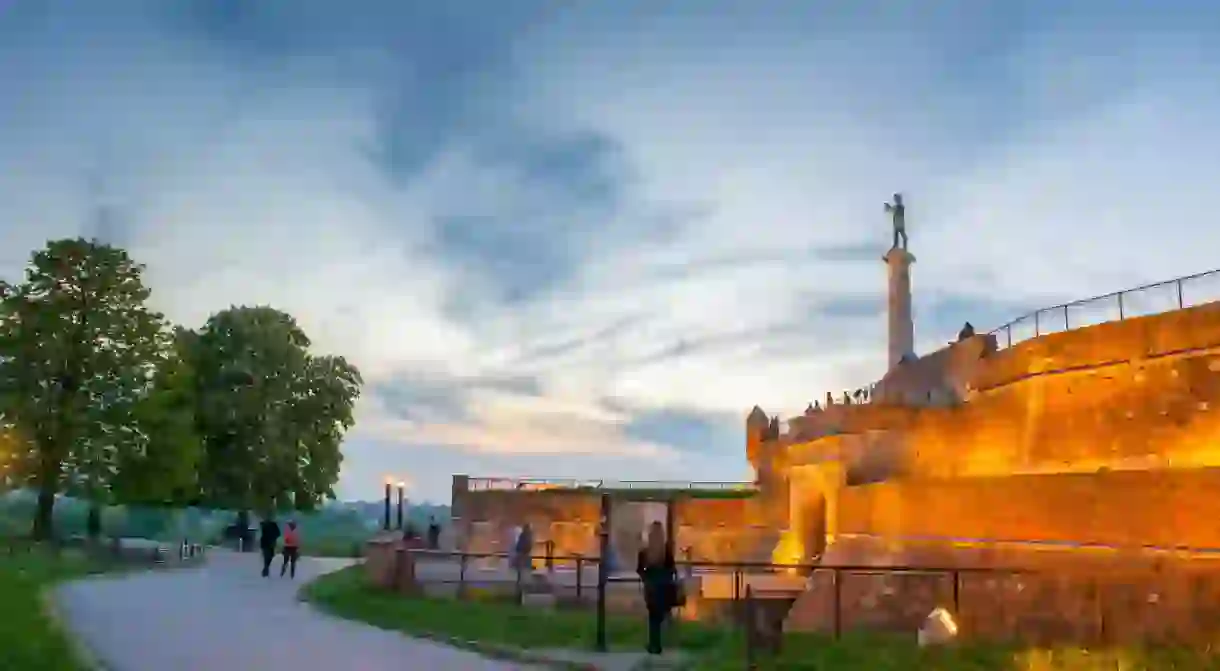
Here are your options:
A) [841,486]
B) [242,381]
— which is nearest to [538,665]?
[841,486]

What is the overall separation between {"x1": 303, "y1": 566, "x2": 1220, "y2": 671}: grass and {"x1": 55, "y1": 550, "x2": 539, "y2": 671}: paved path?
80cm

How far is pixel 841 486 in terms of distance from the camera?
24.4 meters

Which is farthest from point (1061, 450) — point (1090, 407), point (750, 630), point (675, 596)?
point (750, 630)

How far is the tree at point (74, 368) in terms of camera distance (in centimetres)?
3581

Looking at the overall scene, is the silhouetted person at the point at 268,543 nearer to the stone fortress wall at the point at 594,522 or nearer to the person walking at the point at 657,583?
the stone fortress wall at the point at 594,522

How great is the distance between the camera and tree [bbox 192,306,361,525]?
45.4 m

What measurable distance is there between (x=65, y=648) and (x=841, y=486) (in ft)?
57.3

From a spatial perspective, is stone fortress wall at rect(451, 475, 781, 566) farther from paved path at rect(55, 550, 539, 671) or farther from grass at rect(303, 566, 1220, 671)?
grass at rect(303, 566, 1220, 671)

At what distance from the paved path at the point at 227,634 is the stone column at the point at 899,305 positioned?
27.2 metres

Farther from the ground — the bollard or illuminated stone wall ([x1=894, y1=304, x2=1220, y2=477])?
illuminated stone wall ([x1=894, y1=304, x2=1220, y2=477])

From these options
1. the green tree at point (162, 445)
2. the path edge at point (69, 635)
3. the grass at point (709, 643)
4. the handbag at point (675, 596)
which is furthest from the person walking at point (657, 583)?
the green tree at point (162, 445)

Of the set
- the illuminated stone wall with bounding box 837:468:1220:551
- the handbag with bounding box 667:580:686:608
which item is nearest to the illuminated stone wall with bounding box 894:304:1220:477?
the illuminated stone wall with bounding box 837:468:1220:551

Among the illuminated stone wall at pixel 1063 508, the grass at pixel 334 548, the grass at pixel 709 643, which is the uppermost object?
the illuminated stone wall at pixel 1063 508

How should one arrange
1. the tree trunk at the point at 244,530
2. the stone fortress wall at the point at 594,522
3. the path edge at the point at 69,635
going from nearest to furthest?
the path edge at the point at 69,635
the stone fortress wall at the point at 594,522
the tree trunk at the point at 244,530
